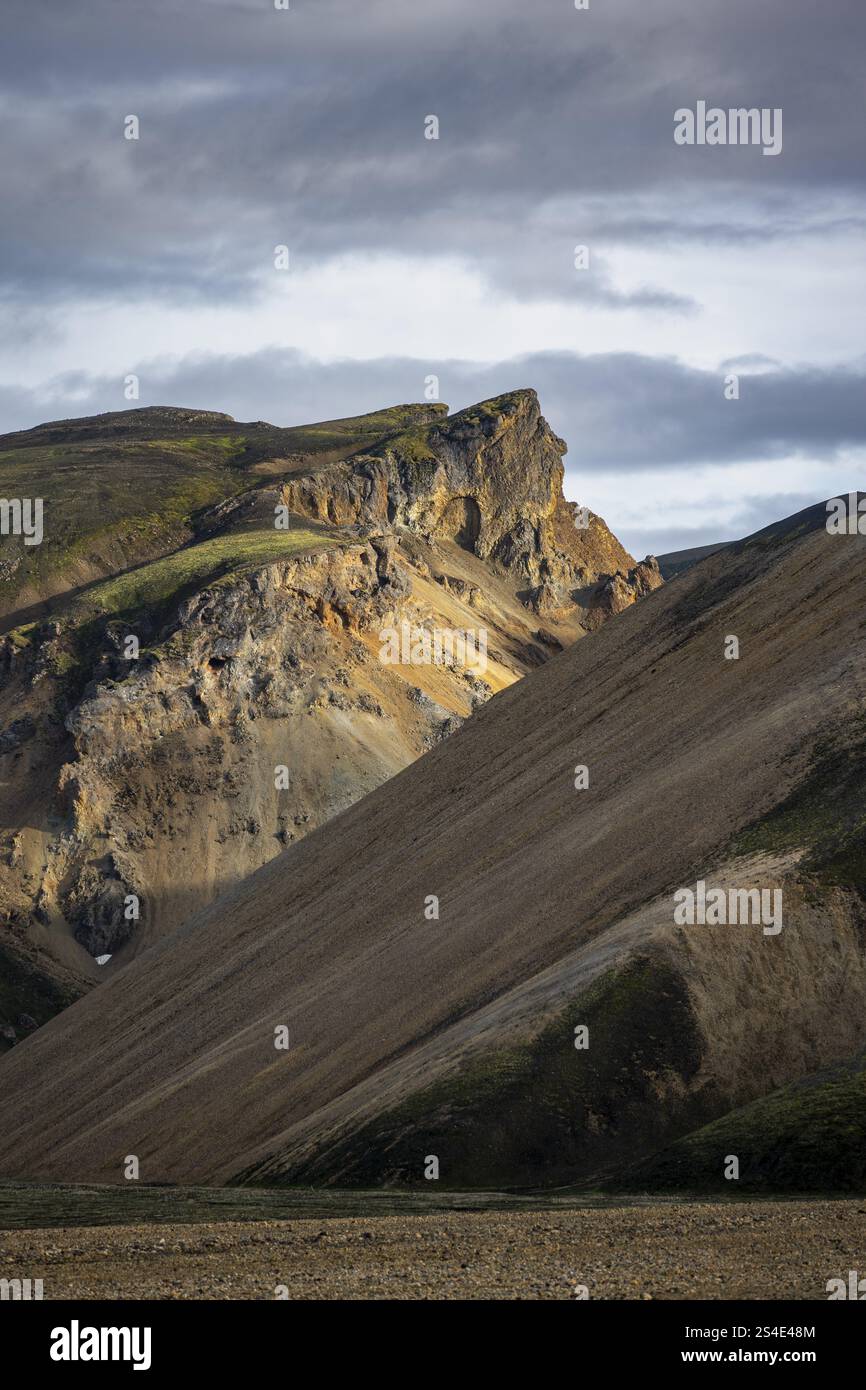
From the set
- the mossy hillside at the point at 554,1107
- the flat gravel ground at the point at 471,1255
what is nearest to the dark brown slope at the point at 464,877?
the mossy hillside at the point at 554,1107

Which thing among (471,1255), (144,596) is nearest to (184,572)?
(144,596)

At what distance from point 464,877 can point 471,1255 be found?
159ft

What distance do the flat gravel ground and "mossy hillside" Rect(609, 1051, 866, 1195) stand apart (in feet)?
14.8

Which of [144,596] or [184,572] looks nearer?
[144,596]

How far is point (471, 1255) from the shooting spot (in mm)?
29797

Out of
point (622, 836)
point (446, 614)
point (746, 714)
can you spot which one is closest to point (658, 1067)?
point (622, 836)

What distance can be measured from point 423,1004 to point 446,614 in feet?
396

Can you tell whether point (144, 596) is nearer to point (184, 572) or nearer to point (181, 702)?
point (184, 572)

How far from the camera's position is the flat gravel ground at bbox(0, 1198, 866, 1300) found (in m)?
25.8

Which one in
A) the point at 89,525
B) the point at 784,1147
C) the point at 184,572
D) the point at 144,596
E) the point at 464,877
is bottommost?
the point at 784,1147

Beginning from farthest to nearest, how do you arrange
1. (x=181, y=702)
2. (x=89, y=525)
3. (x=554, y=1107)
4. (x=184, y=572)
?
(x=89, y=525)
(x=184, y=572)
(x=181, y=702)
(x=554, y=1107)

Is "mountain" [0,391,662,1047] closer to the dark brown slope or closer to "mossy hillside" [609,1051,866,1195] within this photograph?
the dark brown slope

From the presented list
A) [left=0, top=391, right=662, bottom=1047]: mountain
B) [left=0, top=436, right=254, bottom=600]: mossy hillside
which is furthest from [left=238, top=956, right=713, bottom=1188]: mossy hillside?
[left=0, top=436, right=254, bottom=600]: mossy hillside

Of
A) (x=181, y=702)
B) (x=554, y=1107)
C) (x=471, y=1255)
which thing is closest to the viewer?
(x=471, y=1255)
